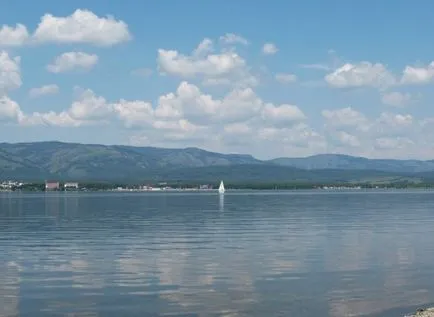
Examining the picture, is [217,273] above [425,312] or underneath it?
above

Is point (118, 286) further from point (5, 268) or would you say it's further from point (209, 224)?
point (209, 224)

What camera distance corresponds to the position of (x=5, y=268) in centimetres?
4425

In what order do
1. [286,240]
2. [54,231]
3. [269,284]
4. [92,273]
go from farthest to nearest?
[54,231], [286,240], [92,273], [269,284]

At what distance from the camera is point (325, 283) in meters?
37.7

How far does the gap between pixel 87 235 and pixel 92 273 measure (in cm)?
2844

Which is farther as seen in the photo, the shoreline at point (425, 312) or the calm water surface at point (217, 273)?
the calm water surface at point (217, 273)

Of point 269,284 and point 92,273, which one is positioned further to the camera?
point 92,273

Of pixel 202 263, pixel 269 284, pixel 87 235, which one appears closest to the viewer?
pixel 269 284

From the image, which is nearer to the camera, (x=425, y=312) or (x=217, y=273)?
(x=425, y=312)

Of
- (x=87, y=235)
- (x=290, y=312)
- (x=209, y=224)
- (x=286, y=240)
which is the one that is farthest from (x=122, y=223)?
(x=290, y=312)

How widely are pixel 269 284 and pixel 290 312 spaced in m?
7.03

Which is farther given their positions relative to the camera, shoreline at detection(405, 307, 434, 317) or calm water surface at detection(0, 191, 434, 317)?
calm water surface at detection(0, 191, 434, 317)

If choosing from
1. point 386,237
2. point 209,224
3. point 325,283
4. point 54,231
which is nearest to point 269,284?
point 325,283

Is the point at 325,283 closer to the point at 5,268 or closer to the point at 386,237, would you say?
the point at 5,268
